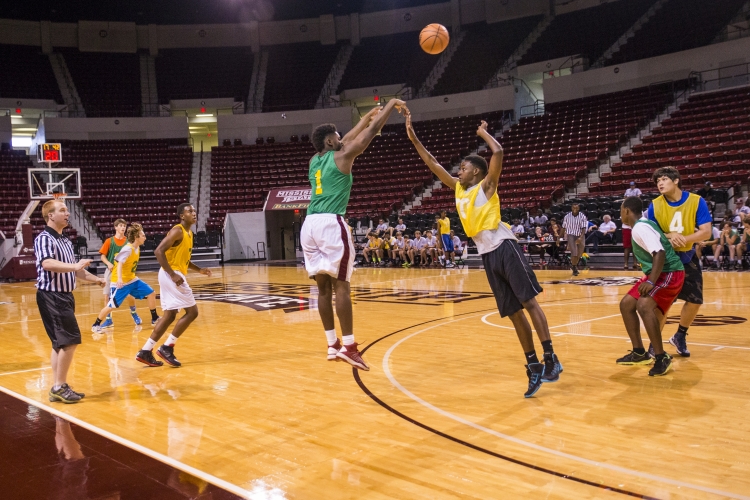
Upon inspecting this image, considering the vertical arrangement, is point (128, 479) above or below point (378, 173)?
below

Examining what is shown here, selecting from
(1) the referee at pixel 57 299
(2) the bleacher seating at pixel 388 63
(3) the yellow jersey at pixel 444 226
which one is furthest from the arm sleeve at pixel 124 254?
(2) the bleacher seating at pixel 388 63

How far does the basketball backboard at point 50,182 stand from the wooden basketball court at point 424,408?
13474mm

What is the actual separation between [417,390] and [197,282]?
43.4 ft

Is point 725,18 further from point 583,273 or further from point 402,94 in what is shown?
point 583,273

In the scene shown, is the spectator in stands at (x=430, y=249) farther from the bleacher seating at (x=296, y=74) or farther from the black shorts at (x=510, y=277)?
the bleacher seating at (x=296, y=74)

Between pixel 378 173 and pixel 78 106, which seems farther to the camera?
pixel 78 106

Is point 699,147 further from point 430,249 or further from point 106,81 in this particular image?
point 106,81

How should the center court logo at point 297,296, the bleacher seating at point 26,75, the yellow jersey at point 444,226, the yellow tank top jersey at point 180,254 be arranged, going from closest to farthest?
1. the yellow tank top jersey at point 180,254
2. the center court logo at point 297,296
3. the yellow jersey at point 444,226
4. the bleacher seating at point 26,75

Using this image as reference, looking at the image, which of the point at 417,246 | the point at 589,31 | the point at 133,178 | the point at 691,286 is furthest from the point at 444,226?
the point at 133,178

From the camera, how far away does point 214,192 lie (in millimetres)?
29641

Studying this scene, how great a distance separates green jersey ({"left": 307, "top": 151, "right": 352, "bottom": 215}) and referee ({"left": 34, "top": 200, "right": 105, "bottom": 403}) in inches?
74.7

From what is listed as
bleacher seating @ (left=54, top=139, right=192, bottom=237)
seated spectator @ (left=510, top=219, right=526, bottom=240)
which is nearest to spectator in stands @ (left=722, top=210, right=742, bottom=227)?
seated spectator @ (left=510, top=219, right=526, bottom=240)

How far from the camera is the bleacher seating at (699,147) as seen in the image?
18453mm

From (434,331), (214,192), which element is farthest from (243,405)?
(214,192)
